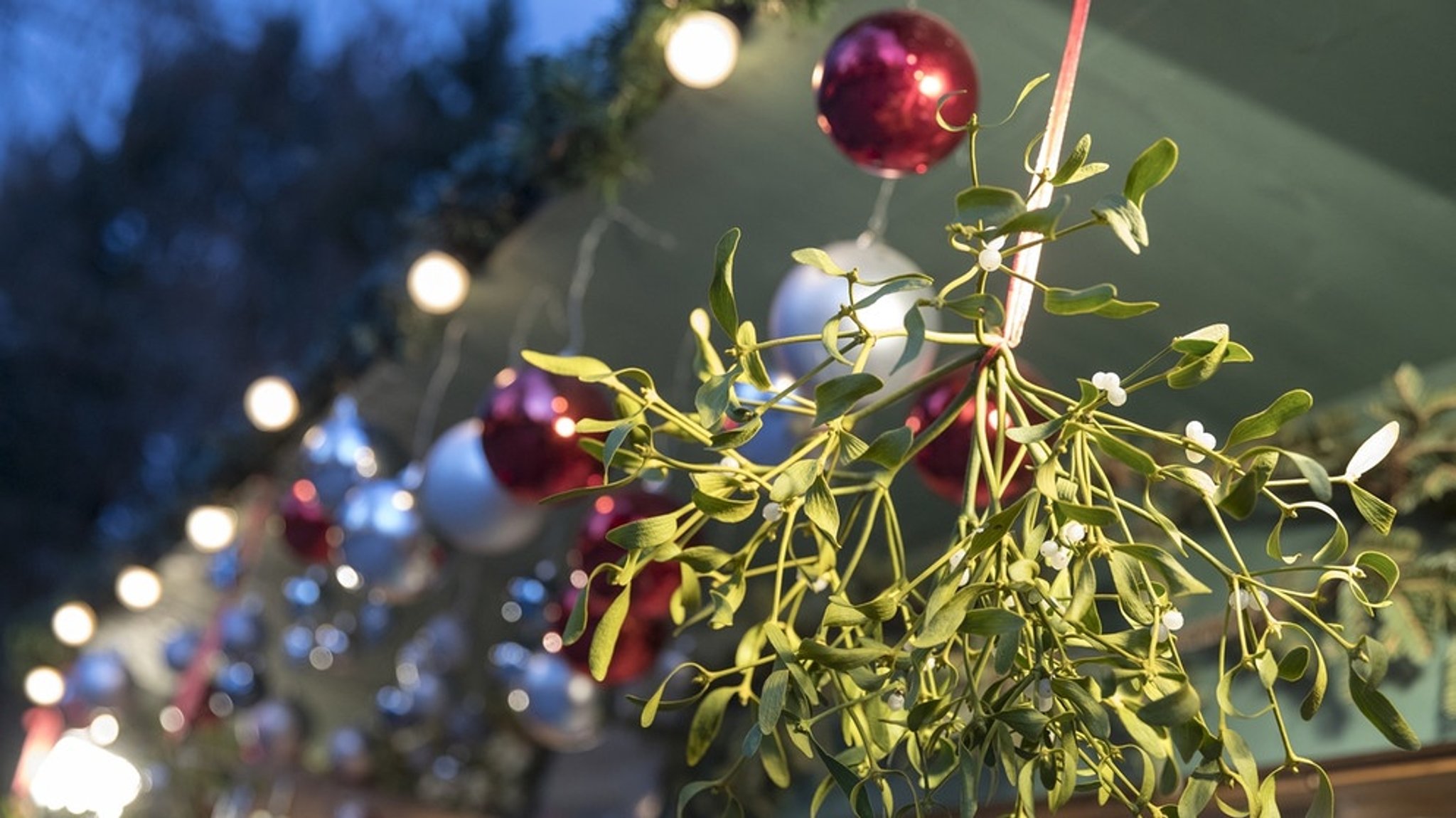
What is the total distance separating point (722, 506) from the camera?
0.71m

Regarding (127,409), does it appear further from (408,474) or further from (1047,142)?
(1047,142)

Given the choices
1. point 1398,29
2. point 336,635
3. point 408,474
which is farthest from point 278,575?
point 1398,29

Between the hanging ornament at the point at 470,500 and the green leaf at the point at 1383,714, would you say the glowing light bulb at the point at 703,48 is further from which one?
the green leaf at the point at 1383,714

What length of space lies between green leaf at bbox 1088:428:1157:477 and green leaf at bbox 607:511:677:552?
220 mm

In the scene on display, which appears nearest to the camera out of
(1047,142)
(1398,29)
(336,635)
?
(1047,142)

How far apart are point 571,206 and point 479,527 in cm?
57

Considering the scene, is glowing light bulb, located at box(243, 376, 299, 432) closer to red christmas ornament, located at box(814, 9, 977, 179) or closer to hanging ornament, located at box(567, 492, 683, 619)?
hanging ornament, located at box(567, 492, 683, 619)

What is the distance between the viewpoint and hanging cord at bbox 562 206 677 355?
218cm

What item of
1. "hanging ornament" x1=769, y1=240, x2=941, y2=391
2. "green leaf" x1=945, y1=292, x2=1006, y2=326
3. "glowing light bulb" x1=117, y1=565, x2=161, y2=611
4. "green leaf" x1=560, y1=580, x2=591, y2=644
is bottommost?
"glowing light bulb" x1=117, y1=565, x2=161, y2=611

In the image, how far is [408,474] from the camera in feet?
7.72

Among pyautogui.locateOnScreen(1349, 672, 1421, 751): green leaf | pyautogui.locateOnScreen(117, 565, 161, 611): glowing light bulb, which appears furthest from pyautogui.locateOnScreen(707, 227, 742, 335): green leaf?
A: pyautogui.locateOnScreen(117, 565, 161, 611): glowing light bulb

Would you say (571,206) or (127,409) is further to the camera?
(127,409)

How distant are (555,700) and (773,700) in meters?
1.81

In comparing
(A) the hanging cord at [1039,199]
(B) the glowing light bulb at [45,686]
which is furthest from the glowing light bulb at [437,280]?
(B) the glowing light bulb at [45,686]
